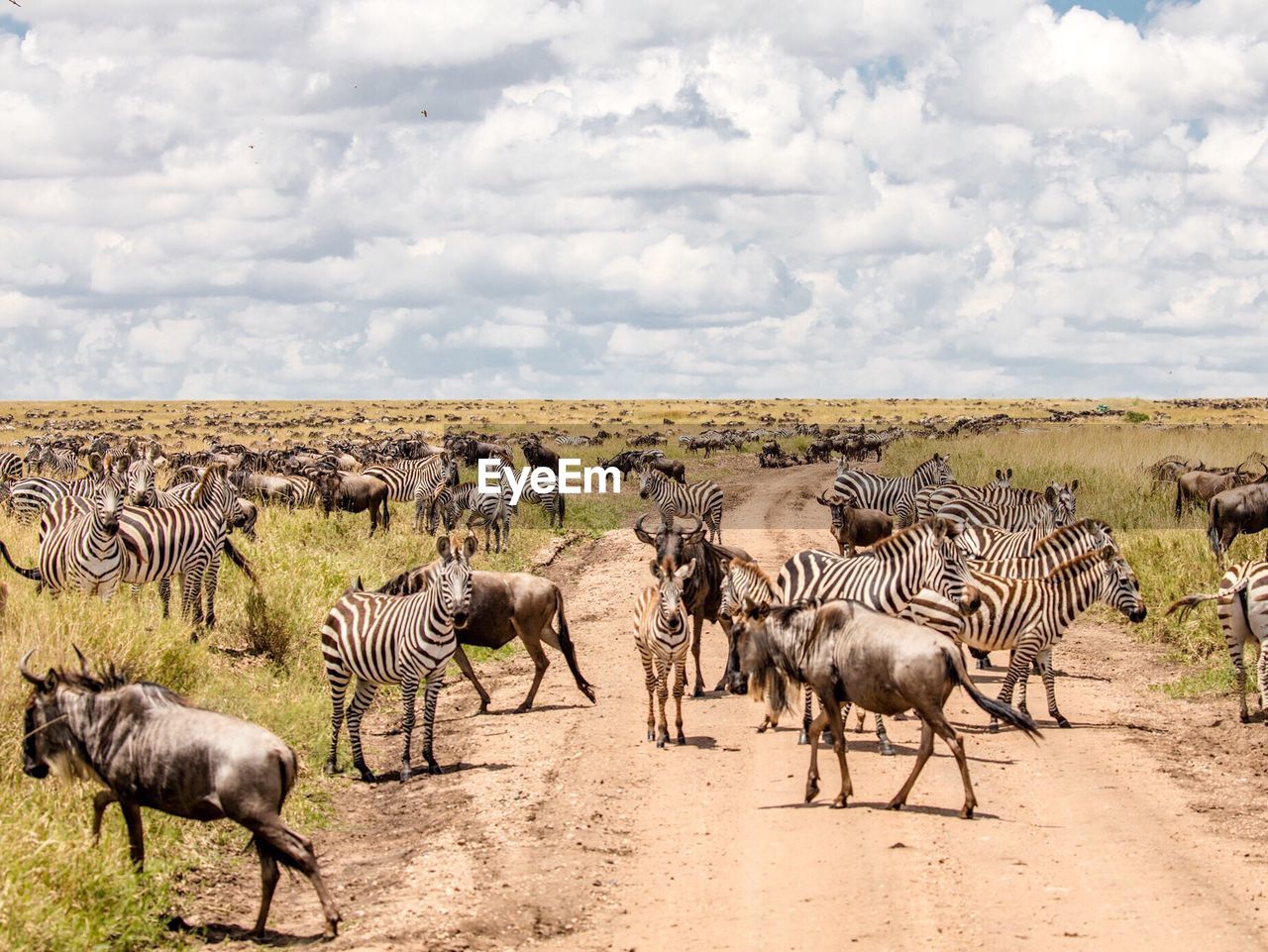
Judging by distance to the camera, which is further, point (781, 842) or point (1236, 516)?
point (1236, 516)

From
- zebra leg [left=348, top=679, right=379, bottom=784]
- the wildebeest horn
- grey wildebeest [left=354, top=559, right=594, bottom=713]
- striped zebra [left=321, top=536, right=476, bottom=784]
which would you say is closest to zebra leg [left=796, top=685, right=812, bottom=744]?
grey wildebeest [left=354, top=559, right=594, bottom=713]

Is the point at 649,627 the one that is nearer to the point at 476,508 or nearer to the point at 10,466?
the point at 476,508

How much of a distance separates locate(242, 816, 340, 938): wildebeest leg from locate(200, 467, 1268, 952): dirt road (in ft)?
0.68

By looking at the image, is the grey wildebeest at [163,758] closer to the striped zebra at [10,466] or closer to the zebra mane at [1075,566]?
the zebra mane at [1075,566]

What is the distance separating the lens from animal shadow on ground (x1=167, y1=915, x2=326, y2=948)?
7.58 metres

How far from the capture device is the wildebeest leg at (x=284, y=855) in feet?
24.7

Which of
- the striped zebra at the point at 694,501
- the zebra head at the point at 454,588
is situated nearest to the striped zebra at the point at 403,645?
the zebra head at the point at 454,588

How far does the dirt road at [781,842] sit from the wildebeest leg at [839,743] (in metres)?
0.14

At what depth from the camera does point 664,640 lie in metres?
12.1

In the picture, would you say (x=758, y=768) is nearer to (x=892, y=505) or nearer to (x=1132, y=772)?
(x=1132, y=772)

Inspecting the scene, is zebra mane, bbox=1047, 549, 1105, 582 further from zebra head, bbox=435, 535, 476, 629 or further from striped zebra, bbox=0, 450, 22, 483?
striped zebra, bbox=0, 450, 22, 483
